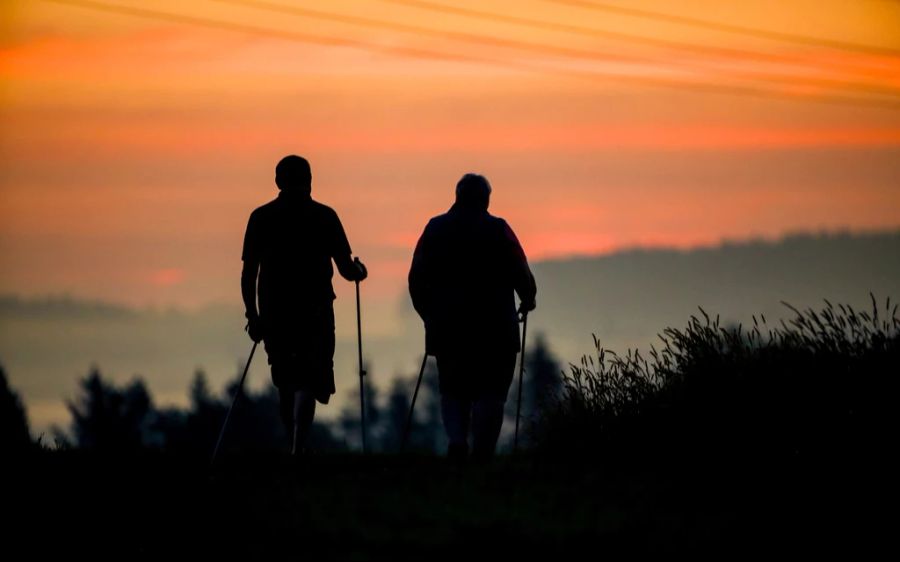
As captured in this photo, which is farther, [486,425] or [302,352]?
[302,352]

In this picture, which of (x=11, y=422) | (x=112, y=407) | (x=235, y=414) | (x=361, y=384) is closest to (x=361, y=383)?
(x=361, y=384)

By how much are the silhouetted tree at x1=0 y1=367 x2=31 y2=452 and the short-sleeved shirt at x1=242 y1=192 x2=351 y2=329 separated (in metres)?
2.23

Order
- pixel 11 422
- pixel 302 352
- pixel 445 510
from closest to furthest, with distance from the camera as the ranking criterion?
pixel 445 510
pixel 302 352
pixel 11 422

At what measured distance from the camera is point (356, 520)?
41.3 feet

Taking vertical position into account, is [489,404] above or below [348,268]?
below

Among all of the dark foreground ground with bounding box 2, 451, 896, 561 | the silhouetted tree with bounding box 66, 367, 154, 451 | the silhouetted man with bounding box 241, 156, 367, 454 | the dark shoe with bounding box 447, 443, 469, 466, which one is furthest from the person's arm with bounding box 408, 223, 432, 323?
the silhouetted tree with bounding box 66, 367, 154, 451

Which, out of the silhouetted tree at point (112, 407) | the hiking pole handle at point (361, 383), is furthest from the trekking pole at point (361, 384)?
the silhouetted tree at point (112, 407)

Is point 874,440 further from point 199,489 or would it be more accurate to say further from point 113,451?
point 113,451

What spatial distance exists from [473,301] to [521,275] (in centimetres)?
43

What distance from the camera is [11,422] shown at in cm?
1845

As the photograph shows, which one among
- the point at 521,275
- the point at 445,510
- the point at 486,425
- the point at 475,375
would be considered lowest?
the point at 445,510

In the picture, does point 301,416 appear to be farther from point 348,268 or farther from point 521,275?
point 521,275

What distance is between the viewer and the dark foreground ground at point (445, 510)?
12.0 meters

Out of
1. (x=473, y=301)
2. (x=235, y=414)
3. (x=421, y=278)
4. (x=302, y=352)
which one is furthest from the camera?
(x=235, y=414)
